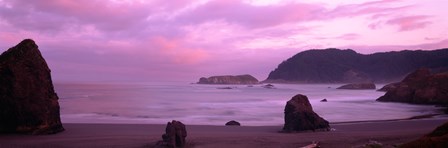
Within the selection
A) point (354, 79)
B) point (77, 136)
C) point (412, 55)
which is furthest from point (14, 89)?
point (354, 79)

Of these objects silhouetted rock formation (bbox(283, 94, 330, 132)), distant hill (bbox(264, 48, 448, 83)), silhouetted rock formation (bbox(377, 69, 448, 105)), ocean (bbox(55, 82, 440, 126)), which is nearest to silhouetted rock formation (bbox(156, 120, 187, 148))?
silhouetted rock formation (bbox(283, 94, 330, 132))

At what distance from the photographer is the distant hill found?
15850cm

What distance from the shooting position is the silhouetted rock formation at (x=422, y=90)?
3606cm

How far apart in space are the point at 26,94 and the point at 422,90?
33683 mm

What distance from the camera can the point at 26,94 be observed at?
15625mm

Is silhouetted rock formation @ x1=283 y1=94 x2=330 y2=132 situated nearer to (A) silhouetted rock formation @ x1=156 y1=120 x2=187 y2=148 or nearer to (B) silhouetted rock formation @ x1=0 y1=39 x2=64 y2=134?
(A) silhouetted rock formation @ x1=156 y1=120 x2=187 y2=148

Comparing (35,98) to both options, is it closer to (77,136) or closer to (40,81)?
(40,81)

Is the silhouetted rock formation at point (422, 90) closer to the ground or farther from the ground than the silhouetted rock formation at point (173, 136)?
farther from the ground

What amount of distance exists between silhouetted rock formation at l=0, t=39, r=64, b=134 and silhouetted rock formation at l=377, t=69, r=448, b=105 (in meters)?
31.1

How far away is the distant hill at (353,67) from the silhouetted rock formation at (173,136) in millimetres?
147973

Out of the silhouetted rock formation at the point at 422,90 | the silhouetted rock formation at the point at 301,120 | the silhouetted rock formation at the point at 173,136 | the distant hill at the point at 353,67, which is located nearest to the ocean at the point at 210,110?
the silhouetted rock formation at the point at 422,90

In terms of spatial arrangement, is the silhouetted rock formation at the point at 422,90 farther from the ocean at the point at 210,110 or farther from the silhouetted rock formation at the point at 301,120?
the silhouetted rock formation at the point at 301,120

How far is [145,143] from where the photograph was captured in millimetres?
12969

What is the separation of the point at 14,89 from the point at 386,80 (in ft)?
553
